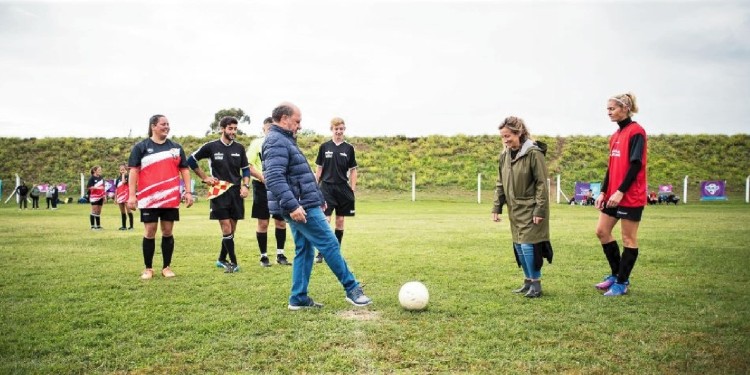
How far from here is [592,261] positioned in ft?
29.9

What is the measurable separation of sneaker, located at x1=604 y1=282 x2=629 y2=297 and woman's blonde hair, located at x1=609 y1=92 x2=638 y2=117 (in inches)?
79.9

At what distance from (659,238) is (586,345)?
961 cm

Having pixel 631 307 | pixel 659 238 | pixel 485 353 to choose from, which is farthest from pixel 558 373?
pixel 659 238

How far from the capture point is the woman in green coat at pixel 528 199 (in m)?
6.19

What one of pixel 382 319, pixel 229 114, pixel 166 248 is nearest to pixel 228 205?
pixel 166 248

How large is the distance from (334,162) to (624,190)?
480 cm

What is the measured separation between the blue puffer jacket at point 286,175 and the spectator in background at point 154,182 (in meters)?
2.44

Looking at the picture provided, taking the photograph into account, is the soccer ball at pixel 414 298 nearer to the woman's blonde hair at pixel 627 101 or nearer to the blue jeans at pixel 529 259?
the blue jeans at pixel 529 259

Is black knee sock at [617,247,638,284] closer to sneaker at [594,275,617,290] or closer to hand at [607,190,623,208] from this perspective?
sneaker at [594,275,617,290]

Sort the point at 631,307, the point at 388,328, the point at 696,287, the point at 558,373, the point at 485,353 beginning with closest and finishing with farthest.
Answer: the point at 558,373 → the point at 485,353 → the point at 388,328 → the point at 631,307 → the point at 696,287

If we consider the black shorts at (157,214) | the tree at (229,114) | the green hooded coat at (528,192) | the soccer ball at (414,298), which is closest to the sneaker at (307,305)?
the soccer ball at (414,298)

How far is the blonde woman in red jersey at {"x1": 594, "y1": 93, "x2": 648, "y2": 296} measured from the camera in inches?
245

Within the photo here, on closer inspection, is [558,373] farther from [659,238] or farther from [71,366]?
[659,238]

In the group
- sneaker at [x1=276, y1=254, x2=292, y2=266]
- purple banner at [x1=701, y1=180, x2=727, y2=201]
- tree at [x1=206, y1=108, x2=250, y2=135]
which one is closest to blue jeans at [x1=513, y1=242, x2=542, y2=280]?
sneaker at [x1=276, y1=254, x2=292, y2=266]
